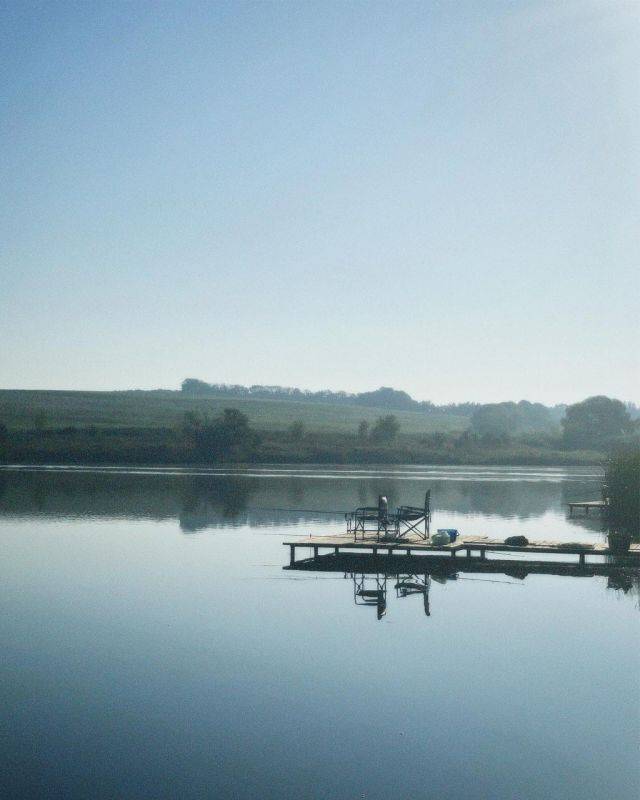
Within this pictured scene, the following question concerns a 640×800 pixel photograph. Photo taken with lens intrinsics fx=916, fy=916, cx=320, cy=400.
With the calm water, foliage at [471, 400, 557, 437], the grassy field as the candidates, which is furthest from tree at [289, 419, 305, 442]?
the calm water

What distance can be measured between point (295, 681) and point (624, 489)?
95.6 feet

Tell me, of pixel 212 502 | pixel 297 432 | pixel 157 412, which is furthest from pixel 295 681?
pixel 157 412

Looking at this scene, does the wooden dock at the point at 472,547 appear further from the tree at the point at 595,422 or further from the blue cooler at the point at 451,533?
the tree at the point at 595,422

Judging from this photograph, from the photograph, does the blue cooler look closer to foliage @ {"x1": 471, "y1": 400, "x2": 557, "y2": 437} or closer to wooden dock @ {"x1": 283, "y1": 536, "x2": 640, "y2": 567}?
wooden dock @ {"x1": 283, "y1": 536, "x2": 640, "y2": 567}

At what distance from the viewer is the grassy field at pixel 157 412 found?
4734 inches

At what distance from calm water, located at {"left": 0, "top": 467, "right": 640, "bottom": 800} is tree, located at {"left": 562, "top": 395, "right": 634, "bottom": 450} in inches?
3569

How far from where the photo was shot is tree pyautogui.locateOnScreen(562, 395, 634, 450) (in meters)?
113

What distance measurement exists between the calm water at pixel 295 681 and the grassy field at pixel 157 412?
280 feet

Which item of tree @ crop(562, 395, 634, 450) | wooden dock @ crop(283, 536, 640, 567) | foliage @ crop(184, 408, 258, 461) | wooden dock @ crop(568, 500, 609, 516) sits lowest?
wooden dock @ crop(568, 500, 609, 516)

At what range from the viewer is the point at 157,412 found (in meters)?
137

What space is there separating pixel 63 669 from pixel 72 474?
54208mm

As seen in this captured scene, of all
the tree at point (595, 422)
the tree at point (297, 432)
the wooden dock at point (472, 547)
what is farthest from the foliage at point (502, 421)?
the wooden dock at point (472, 547)

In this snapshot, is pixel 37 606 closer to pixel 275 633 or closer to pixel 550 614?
pixel 275 633

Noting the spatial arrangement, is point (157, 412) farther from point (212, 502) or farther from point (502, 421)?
point (212, 502)
